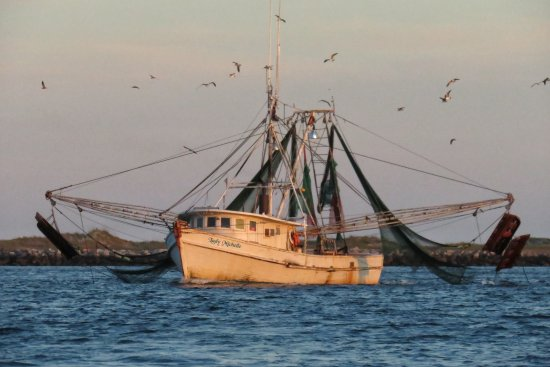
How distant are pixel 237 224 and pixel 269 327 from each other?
15.7 m

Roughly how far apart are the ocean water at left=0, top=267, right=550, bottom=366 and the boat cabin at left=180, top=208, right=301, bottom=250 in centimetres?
223

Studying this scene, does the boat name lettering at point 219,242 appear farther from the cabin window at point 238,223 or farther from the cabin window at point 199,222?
the cabin window at point 199,222

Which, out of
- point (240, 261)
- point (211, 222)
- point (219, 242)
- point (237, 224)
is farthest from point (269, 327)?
point (211, 222)

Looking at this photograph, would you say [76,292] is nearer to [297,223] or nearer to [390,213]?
[297,223]

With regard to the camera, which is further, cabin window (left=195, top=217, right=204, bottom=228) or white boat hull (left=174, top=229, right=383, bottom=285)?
cabin window (left=195, top=217, right=204, bottom=228)

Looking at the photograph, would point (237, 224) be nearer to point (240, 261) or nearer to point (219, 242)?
point (219, 242)

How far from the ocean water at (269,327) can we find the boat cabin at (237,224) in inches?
87.7

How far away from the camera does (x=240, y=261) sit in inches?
1962

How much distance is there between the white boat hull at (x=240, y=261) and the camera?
49.0 m

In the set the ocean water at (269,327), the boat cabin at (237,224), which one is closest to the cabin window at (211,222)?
the boat cabin at (237,224)

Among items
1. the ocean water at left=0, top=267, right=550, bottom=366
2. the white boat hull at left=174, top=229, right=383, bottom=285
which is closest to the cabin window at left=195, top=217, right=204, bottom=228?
the white boat hull at left=174, top=229, right=383, bottom=285

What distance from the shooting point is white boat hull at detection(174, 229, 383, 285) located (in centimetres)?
4900

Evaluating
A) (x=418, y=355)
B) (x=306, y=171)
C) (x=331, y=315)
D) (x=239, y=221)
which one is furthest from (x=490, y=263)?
(x=418, y=355)

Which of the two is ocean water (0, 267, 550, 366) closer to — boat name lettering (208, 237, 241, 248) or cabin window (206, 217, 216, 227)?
boat name lettering (208, 237, 241, 248)
